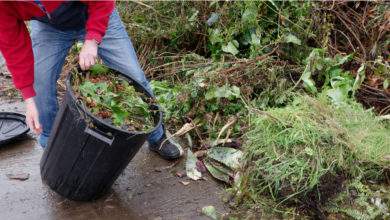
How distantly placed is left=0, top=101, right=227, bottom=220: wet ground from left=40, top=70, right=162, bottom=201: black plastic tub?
12 centimetres

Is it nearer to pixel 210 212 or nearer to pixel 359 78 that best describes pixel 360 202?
pixel 210 212

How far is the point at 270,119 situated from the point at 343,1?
151 cm

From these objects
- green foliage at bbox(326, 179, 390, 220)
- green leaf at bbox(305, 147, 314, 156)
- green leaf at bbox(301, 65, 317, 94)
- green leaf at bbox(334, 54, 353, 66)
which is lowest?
green foliage at bbox(326, 179, 390, 220)

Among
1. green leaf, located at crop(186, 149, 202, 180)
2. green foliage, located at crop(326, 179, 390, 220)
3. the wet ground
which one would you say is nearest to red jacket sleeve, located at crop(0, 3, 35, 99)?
the wet ground

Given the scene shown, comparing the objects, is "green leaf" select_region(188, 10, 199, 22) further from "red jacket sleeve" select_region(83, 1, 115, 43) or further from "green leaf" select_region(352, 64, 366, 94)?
"red jacket sleeve" select_region(83, 1, 115, 43)

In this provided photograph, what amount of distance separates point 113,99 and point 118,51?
0.39 metres

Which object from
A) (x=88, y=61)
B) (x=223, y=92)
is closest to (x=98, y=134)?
(x=88, y=61)

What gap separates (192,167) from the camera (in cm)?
320

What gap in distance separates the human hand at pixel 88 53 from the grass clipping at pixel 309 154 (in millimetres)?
1062

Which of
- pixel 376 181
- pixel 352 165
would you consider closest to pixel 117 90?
pixel 352 165

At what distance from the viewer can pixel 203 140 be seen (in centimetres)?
345

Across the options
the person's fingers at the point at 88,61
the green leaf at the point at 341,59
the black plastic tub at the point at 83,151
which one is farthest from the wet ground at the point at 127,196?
the green leaf at the point at 341,59

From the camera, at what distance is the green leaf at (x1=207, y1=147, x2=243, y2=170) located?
10.3 feet

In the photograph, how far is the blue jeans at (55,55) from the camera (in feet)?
9.00
